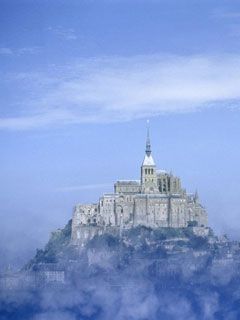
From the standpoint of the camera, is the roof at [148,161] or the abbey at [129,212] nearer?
the abbey at [129,212]

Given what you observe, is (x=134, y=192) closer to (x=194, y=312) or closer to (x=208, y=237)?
(x=208, y=237)

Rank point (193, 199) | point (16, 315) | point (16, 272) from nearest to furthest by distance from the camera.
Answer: point (16, 315), point (16, 272), point (193, 199)

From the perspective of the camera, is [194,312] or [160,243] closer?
[194,312]

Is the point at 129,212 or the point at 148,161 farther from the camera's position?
the point at 148,161

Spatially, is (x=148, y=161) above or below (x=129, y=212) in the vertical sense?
above


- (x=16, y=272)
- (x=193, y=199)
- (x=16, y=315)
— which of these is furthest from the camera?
(x=193, y=199)

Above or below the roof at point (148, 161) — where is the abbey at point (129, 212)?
below

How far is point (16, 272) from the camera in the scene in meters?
33.0

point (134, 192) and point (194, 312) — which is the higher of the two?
point (134, 192)

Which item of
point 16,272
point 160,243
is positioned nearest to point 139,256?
point 160,243

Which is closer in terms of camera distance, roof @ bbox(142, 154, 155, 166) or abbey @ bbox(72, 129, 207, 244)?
abbey @ bbox(72, 129, 207, 244)

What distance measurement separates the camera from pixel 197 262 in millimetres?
34031

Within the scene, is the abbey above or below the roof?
below

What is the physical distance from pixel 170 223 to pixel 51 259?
10.6ft
